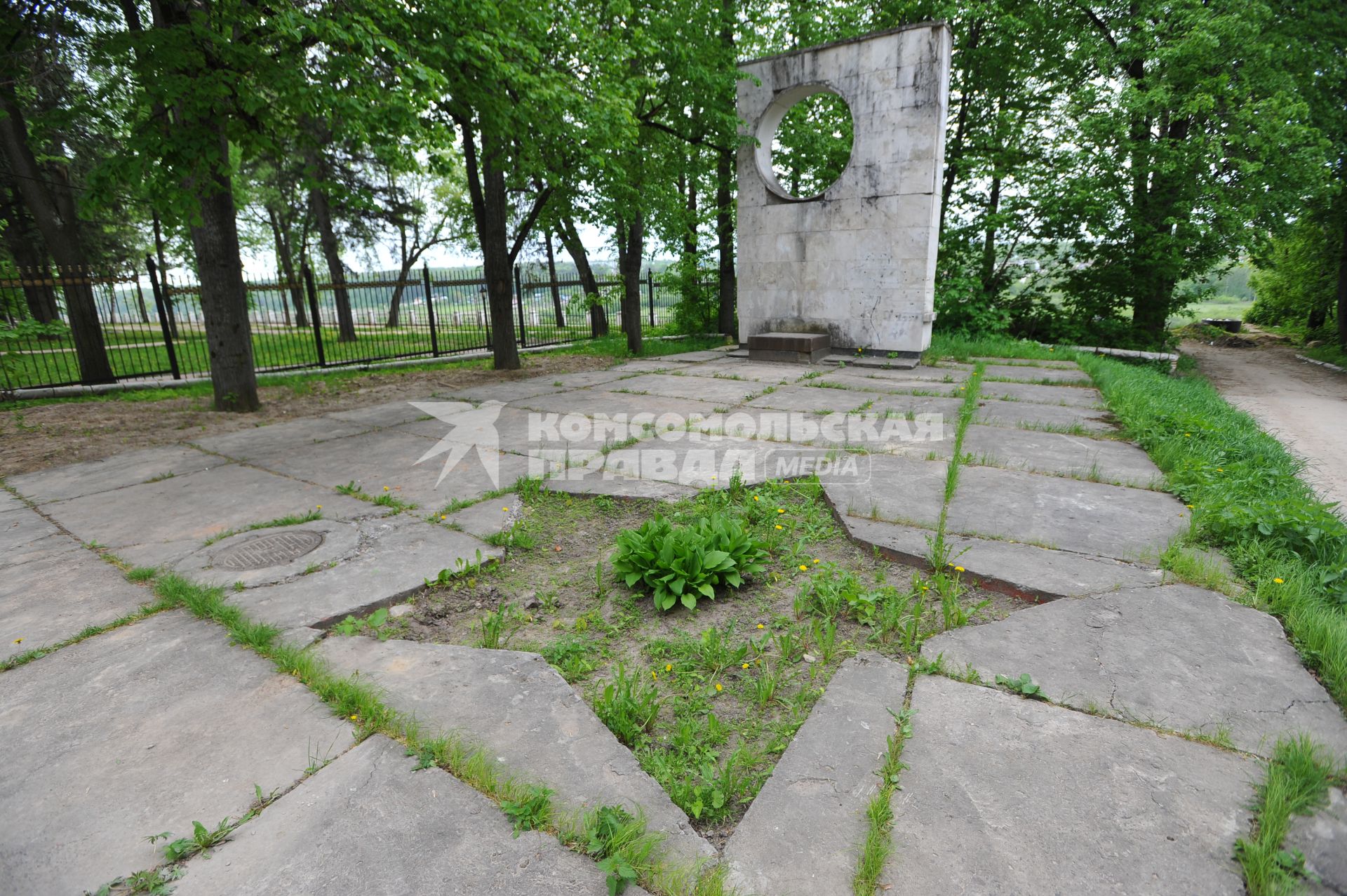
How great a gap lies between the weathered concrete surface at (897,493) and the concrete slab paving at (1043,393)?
113 inches

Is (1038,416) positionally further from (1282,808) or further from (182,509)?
(182,509)

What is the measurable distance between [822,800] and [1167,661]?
1.31 m

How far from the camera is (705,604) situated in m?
2.66

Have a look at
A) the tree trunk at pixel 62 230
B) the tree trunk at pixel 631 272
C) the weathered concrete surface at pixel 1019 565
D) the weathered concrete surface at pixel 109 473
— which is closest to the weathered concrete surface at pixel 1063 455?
the weathered concrete surface at pixel 1019 565

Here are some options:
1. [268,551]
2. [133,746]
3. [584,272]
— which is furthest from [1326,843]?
[584,272]

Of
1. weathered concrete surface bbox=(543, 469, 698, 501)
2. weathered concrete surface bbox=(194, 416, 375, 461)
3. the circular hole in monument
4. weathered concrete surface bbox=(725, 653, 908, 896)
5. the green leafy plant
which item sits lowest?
weathered concrete surface bbox=(725, 653, 908, 896)

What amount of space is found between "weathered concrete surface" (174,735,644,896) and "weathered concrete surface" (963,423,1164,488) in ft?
12.4

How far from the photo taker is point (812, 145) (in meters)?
11.7

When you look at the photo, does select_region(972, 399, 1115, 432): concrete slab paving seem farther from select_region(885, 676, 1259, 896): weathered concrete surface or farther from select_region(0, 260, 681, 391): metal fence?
select_region(0, 260, 681, 391): metal fence

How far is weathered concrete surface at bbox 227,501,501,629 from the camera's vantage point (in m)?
2.51

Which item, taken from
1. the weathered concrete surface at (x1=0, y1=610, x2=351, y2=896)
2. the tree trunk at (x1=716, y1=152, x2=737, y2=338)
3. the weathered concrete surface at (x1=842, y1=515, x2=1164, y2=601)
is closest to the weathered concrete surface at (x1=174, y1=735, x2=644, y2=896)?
the weathered concrete surface at (x1=0, y1=610, x2=351, y2=896)

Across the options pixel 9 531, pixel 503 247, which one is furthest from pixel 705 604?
pixel 503 247

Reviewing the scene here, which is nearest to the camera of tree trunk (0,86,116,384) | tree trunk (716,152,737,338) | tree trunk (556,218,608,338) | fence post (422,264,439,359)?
tree trunk (0,86,116,384)

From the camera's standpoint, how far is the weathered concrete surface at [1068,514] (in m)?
2.97
